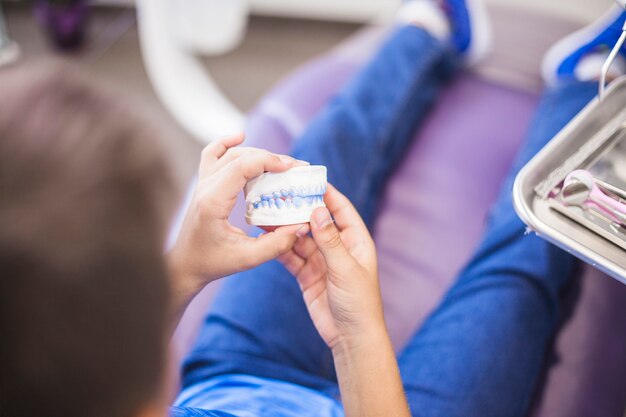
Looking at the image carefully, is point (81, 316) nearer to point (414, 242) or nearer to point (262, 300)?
point (262, 300)

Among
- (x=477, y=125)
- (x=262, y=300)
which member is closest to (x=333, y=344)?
(x=262, y=300)

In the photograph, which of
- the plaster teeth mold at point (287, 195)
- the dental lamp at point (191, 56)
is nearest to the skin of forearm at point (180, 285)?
the plaster teeth mold at point (287, 195)

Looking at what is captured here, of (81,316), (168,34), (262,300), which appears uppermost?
(81,316)

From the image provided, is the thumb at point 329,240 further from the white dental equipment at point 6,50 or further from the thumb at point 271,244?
the white dental equipment at point 6,50

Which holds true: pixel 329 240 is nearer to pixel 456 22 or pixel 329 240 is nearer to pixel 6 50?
pixel 456 22

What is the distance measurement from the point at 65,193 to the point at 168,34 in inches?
42.7

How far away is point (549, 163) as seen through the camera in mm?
640

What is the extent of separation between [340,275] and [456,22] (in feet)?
2.89

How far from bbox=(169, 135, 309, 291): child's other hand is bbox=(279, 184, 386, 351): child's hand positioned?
0.04 meters

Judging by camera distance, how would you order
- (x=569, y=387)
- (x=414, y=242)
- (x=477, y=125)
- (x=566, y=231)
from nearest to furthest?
1. (x=566, y=231)
2. (x=569, y=387)
3. (x=414, y=242)
4. (x=477, y=125)

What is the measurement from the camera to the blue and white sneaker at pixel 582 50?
2.65 feet

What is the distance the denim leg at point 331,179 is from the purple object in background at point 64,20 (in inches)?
53.2

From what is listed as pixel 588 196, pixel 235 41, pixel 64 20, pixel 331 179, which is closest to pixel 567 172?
pixel 588 196

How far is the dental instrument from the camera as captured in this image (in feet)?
1.88
